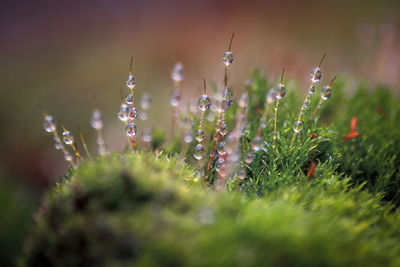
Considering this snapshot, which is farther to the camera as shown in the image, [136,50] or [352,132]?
[136,50]

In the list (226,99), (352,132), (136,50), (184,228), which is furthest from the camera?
(136,50)

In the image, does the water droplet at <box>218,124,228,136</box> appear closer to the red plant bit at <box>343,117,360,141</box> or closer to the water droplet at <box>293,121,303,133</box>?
the water droplet at <box>293,121,303,133</box>

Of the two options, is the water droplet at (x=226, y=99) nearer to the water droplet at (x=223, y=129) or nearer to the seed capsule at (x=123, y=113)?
the water droplet at (x=223, y=129)

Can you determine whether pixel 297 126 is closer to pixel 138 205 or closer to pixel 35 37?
pixel 138 205

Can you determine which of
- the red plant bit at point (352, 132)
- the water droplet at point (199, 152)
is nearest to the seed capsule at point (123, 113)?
the water droplet at point (199, 152)

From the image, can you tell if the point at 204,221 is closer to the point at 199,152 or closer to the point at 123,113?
the point at 199,152

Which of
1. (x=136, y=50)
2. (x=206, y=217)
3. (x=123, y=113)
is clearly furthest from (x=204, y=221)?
(x=136, y=50)
